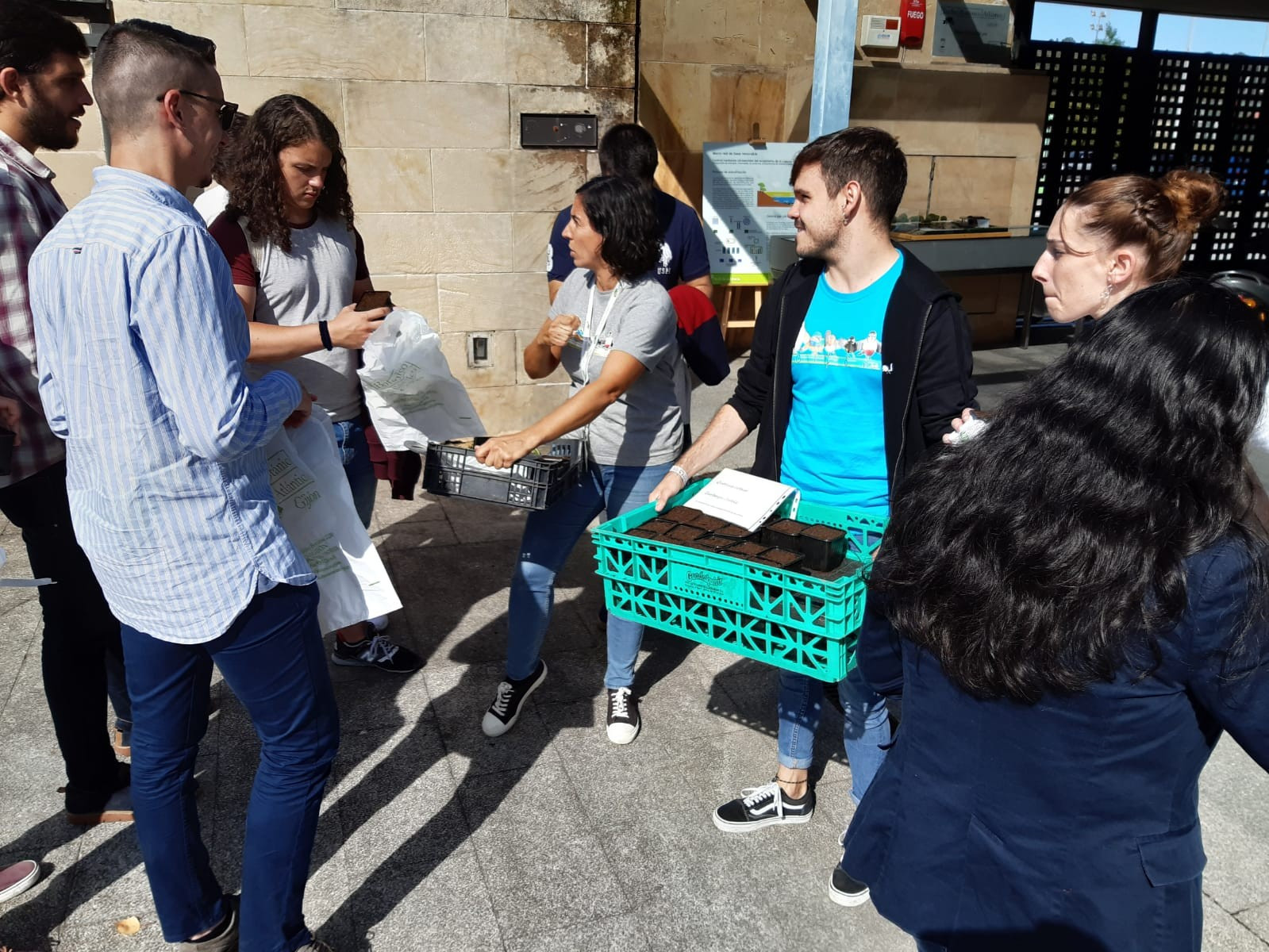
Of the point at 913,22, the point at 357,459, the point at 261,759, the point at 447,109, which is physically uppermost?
the point at 913,22

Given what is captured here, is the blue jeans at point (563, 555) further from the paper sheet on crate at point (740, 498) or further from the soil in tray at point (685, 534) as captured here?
the soil in tray at point (685, 534)

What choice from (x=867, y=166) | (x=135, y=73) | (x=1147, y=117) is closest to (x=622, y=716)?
(x=867, y=166)

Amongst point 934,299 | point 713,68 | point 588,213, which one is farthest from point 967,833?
point 713,68

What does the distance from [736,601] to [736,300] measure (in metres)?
7.42

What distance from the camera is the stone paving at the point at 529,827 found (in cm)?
264

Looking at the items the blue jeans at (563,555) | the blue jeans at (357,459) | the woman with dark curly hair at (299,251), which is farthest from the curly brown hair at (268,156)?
the blue jeans at (563,555)

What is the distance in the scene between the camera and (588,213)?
125 inches

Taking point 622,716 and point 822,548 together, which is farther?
point 622,716

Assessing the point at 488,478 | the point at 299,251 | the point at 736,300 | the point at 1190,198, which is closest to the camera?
the point at 1190,198

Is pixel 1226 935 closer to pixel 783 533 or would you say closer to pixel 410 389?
pixel 783 533

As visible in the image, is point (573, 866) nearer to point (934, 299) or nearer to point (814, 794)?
point (814, 794)

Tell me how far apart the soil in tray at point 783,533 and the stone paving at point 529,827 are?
110 centimetres

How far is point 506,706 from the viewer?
3539 mm

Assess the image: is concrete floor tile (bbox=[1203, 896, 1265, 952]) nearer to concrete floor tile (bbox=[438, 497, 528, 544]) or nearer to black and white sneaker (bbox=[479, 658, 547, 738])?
black and white sneaker (bbox=[479, 658, 547, 738])
